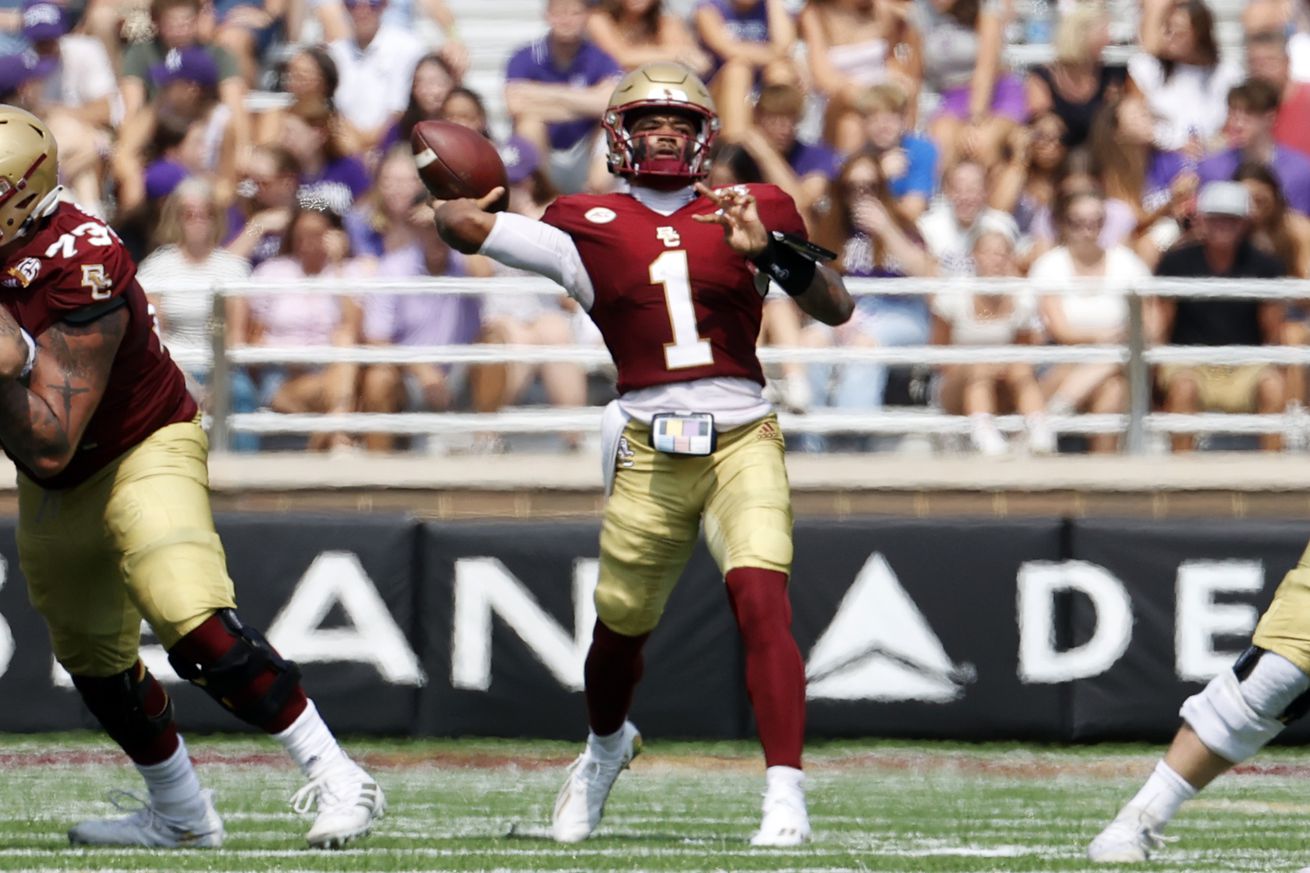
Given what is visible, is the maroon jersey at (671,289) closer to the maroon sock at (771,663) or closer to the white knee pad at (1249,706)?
the maroon sock at (771,663)

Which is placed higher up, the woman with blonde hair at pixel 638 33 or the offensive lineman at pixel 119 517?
the woman with blonde hair at pixel 638 33

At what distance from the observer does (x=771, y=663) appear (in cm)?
566

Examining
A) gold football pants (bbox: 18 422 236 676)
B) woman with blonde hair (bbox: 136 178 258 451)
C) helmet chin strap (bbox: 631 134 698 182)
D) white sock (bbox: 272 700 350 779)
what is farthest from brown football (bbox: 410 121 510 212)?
woman with blonde hair (bbox: 136 178 258 451)

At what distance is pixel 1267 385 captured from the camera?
30.9 ft

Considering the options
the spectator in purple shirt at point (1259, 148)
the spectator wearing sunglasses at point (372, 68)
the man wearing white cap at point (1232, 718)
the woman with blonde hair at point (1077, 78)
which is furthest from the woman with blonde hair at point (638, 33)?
the man wearing white cap at point (1232, 718)

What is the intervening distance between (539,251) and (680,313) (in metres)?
0.38

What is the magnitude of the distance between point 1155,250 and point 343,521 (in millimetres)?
3556

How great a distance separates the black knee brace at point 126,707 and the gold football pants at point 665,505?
3.62ft

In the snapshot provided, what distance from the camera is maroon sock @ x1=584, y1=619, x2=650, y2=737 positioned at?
19.8 ft

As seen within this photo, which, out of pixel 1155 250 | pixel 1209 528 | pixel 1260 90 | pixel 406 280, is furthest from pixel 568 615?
pixel 1260 90

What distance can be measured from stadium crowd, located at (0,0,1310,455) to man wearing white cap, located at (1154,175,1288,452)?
0.04 feet

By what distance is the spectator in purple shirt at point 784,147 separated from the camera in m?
10.5

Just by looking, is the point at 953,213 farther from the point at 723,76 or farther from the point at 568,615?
the point at 568,615

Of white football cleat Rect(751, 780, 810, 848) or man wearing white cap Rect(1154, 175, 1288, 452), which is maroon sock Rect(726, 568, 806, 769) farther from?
man wearing white cap Rect(1154, 175, 1288, 452)
